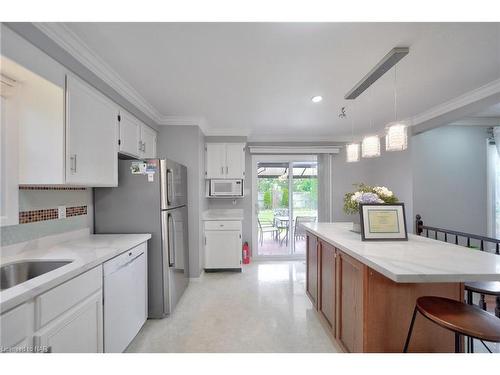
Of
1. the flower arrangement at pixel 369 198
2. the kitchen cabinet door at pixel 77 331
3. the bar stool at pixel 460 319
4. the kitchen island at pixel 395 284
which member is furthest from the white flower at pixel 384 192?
the kitchen cabinet door at pixel 77 331

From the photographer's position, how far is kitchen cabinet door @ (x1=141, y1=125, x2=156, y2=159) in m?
2.77

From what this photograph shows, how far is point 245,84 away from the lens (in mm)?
2201

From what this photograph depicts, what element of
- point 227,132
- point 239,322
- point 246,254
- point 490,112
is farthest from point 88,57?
point 490,112

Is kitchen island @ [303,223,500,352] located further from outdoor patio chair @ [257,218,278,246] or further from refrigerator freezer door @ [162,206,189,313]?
outdoor patio chair @ [257,218,278,246]

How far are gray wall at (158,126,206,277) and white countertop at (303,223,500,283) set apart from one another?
6.89 ft

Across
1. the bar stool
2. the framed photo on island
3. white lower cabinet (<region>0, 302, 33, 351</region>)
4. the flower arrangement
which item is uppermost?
the flower arrangement

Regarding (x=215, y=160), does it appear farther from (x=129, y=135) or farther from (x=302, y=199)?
(x=302, y=199)

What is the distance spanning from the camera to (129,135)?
2416mm

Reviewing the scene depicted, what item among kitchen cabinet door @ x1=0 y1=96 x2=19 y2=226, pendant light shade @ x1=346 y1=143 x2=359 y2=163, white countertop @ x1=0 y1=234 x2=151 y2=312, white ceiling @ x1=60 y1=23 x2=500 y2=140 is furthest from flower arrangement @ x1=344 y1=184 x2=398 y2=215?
kitchen cabinet door @ x1=0 y1=96 x2=19 y2=226

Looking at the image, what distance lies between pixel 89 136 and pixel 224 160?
2.29m

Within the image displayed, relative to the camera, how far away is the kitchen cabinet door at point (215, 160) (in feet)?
12.7
